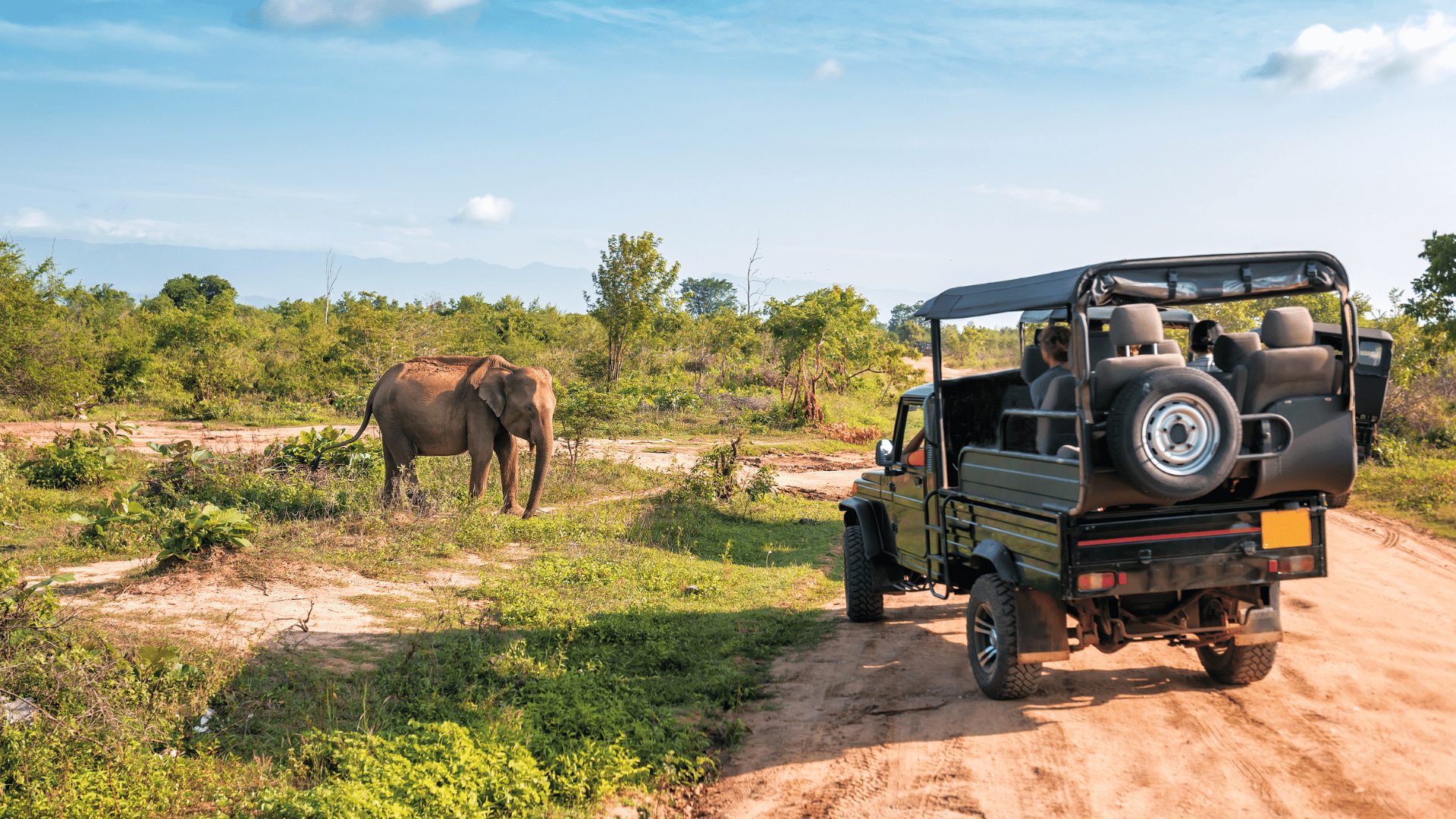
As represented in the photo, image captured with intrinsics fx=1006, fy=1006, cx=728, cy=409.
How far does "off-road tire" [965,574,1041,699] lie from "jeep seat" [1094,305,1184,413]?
1.49 m

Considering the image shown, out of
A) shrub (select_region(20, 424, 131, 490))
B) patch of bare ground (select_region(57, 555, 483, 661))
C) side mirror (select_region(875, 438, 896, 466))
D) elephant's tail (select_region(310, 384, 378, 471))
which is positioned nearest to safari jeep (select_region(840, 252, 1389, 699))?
side mirror (select_region(875, 438, 896, 466))

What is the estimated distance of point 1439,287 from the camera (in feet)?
52.9

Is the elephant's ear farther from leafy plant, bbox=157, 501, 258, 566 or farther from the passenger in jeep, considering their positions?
the passenger in jeep

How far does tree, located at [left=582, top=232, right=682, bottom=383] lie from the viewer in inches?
1194

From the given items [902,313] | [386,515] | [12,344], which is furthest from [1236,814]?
[902,313]

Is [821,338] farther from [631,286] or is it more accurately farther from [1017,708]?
[1017,708]

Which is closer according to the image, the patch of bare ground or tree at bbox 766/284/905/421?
the patch of bare ground

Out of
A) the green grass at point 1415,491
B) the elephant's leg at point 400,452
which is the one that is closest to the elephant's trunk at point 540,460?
the elephant's leg at point 400,452

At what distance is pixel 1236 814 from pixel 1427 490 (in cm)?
1345

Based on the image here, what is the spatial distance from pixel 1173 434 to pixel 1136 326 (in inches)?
31.4

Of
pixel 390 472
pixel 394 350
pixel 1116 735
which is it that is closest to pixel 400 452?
pixel 390 472

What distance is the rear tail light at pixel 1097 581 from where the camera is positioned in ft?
18.8

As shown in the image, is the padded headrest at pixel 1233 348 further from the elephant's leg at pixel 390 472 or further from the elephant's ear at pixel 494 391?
the elephant's leg at pixel 390 472

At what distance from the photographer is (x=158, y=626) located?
26.2 ft
